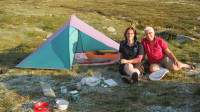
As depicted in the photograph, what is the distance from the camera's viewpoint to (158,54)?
886 centimetres

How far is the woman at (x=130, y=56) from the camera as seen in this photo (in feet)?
27.3

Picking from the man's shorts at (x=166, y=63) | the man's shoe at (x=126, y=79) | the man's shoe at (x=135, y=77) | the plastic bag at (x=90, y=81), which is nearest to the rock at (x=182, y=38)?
the man's shorts at (x=166, y=63)

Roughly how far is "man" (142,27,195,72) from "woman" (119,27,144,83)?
433mm

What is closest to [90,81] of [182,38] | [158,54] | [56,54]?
[56,54]

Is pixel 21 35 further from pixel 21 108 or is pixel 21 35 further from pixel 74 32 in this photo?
pixel 21 108

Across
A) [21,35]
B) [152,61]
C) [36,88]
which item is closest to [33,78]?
[36,88]

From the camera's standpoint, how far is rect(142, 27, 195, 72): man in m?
8.63

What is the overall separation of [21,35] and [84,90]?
11.6m

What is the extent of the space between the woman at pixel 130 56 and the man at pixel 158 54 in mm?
433

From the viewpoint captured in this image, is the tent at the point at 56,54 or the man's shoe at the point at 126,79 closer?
the man's shoe at the point at 126,79

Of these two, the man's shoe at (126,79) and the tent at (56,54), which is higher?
the tent at (56,54)

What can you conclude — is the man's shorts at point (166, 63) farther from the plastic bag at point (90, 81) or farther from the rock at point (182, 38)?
the rock at point (182, 38)

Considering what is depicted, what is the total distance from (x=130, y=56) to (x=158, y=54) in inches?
48.9

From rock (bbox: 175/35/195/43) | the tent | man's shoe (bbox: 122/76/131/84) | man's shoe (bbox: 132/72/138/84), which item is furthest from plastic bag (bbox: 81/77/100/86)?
rock (bbox: 175/35/195/43)
